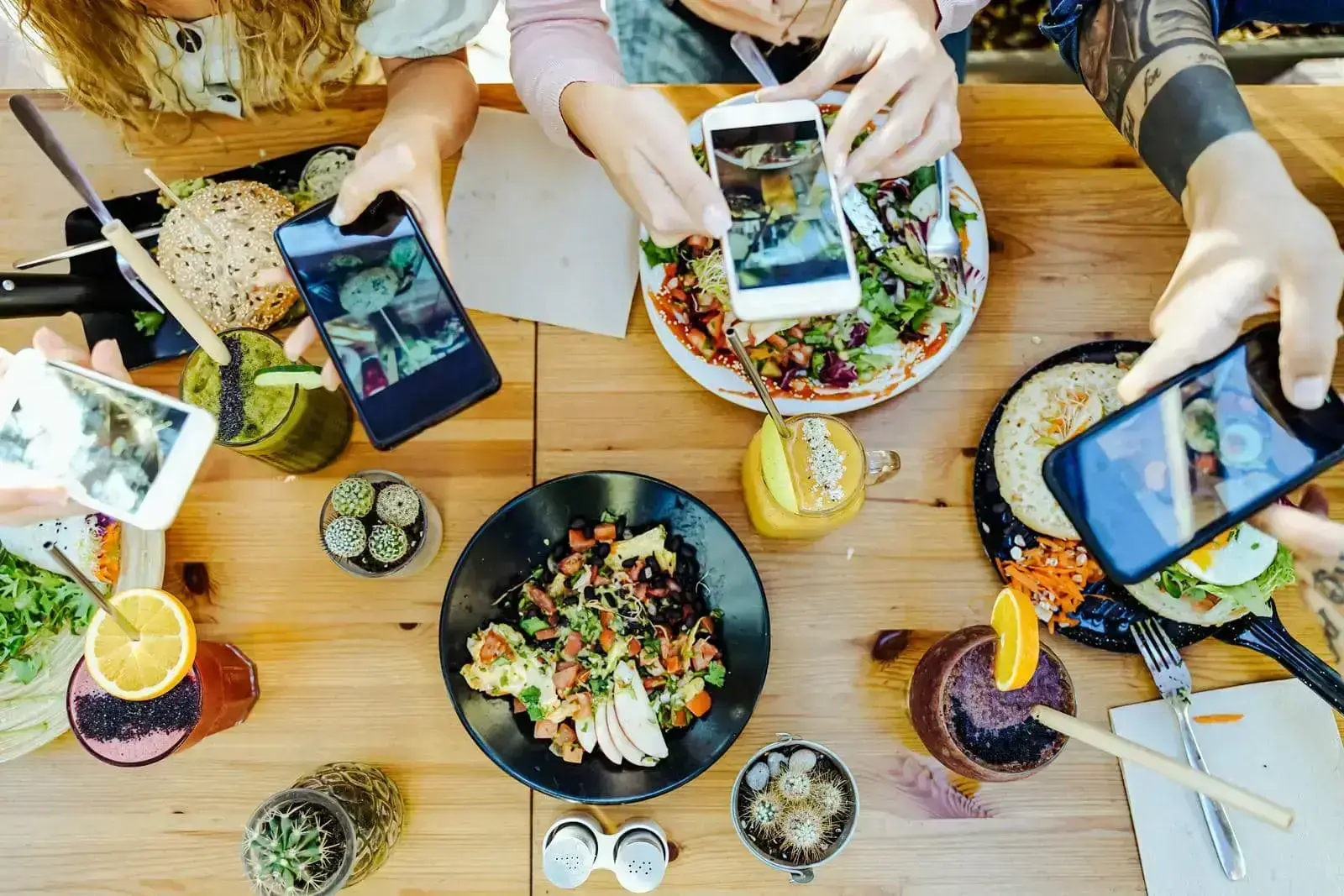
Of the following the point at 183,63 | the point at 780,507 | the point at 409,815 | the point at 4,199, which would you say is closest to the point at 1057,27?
the point at 780,507

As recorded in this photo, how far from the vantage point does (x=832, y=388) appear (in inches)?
48.2

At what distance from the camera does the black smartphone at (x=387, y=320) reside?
1008 mm

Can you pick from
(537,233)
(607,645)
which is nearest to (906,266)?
(537,233)

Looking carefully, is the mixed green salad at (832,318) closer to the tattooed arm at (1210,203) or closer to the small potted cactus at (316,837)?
the tattooed arm at (1210,203)

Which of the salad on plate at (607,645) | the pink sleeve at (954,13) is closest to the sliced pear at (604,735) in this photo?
the salad on plate at (607,645)

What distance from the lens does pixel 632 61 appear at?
1676 millimetres

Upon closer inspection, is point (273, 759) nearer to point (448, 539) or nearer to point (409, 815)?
point (409, 815)

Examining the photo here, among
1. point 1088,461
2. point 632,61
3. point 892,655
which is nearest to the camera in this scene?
point 1088,461

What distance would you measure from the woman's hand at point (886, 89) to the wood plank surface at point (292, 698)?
548mm

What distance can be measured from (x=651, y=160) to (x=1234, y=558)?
0.95 metres

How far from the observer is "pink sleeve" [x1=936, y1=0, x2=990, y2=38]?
50.7 inches

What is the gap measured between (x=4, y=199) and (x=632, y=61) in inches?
44.3

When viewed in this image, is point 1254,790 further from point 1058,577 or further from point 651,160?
point 651,160

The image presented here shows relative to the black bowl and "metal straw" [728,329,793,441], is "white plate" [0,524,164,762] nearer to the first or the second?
the black bowl
